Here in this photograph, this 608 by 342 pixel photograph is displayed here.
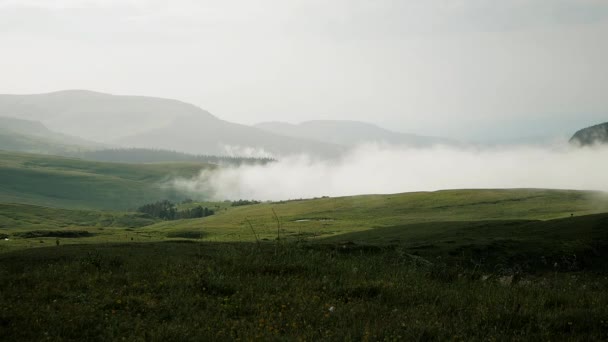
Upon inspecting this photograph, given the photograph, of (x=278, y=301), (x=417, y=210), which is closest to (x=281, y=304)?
(x=278, y=301)

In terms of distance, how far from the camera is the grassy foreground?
11.2 meters

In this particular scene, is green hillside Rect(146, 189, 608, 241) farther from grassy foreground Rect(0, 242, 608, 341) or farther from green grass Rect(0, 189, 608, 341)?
grassy foreground Rect(0, 242, 608, 341)

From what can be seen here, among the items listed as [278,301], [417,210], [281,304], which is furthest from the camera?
[417,210]

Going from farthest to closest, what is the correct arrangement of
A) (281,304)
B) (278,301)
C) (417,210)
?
1. (417,210)
2. (278,301)
3. (281,304)

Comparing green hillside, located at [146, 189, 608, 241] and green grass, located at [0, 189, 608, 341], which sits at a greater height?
green grass, located at [0, 189, 608, 341]

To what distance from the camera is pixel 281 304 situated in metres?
13.2

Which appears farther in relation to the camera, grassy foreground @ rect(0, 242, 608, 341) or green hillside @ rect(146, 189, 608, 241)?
green hillside @ rect(146, 189, 608, 241)

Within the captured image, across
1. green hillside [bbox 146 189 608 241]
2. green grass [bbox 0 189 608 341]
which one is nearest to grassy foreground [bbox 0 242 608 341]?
green grass [bbox 0 189 608 341]

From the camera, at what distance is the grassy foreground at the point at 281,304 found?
36.7 ft

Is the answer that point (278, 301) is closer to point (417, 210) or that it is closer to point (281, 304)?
point (281, 304)

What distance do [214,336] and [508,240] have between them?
30.6 meters

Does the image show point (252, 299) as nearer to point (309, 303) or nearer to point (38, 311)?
point (309, 303)

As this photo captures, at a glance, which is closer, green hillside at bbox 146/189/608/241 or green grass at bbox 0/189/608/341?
green grass at bbox 0/189/608/341

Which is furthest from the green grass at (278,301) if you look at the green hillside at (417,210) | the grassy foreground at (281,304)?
the green hillside at (417,210)
